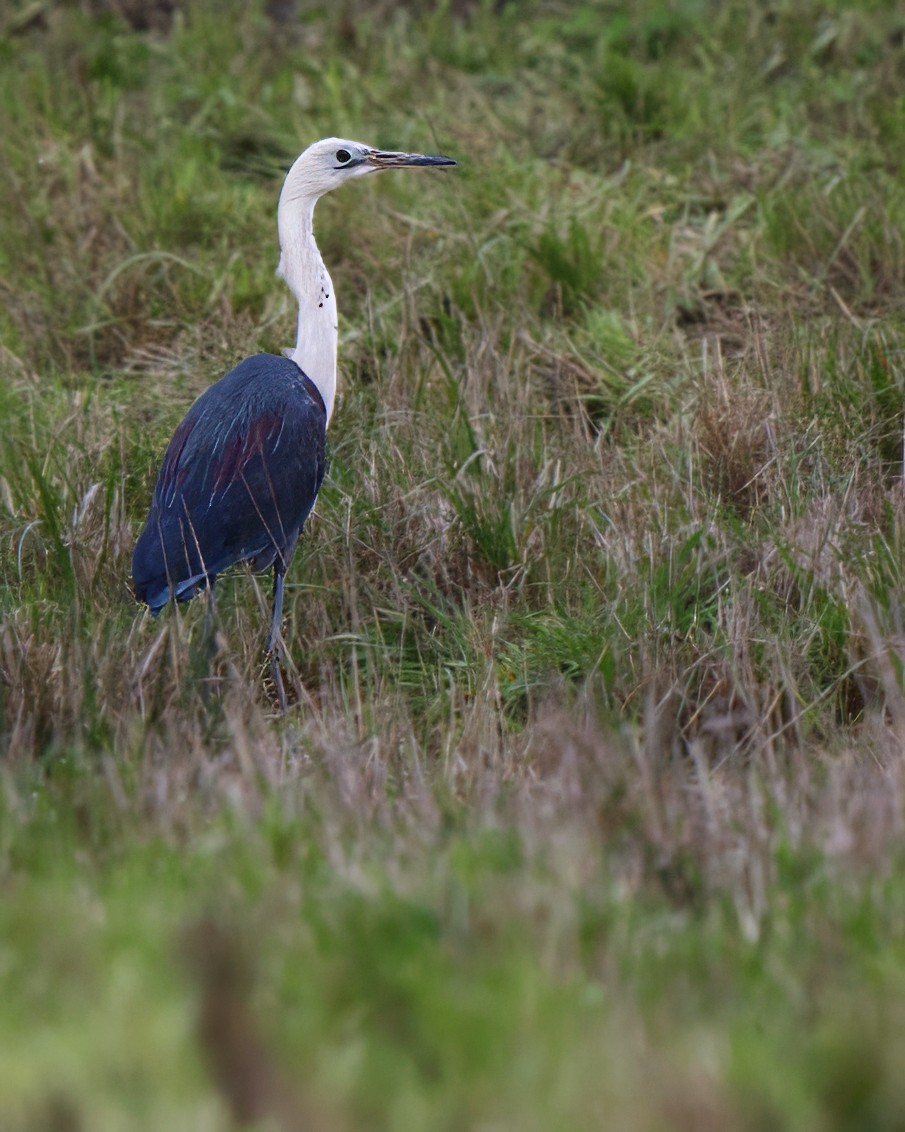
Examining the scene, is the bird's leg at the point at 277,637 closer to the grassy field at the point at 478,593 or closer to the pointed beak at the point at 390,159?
the grassy field at the point at 478,593

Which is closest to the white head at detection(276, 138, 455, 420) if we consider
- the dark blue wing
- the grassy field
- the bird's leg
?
the dark blue wing

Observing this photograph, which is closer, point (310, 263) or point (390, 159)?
point (310, 263)

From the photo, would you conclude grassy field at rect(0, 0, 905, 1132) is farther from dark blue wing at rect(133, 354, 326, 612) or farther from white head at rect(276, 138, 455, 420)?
white head at rect(276, 138, 455, 420)

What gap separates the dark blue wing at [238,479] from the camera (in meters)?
3.93

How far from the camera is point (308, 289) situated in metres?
4.44

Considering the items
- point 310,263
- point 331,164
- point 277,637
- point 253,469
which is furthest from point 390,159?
point 277,637

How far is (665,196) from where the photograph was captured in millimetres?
6523

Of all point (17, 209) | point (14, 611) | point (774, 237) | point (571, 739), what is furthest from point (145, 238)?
point (571, 739)

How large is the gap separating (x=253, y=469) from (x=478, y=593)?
0.69m

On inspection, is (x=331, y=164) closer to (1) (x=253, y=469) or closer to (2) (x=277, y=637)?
(1) (x=253, y=469)

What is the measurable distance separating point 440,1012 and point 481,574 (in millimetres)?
2488

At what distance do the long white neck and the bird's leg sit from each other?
68cm

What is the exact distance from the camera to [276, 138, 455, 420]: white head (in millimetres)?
4445

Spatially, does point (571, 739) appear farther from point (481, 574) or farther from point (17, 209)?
point (17, 209)
